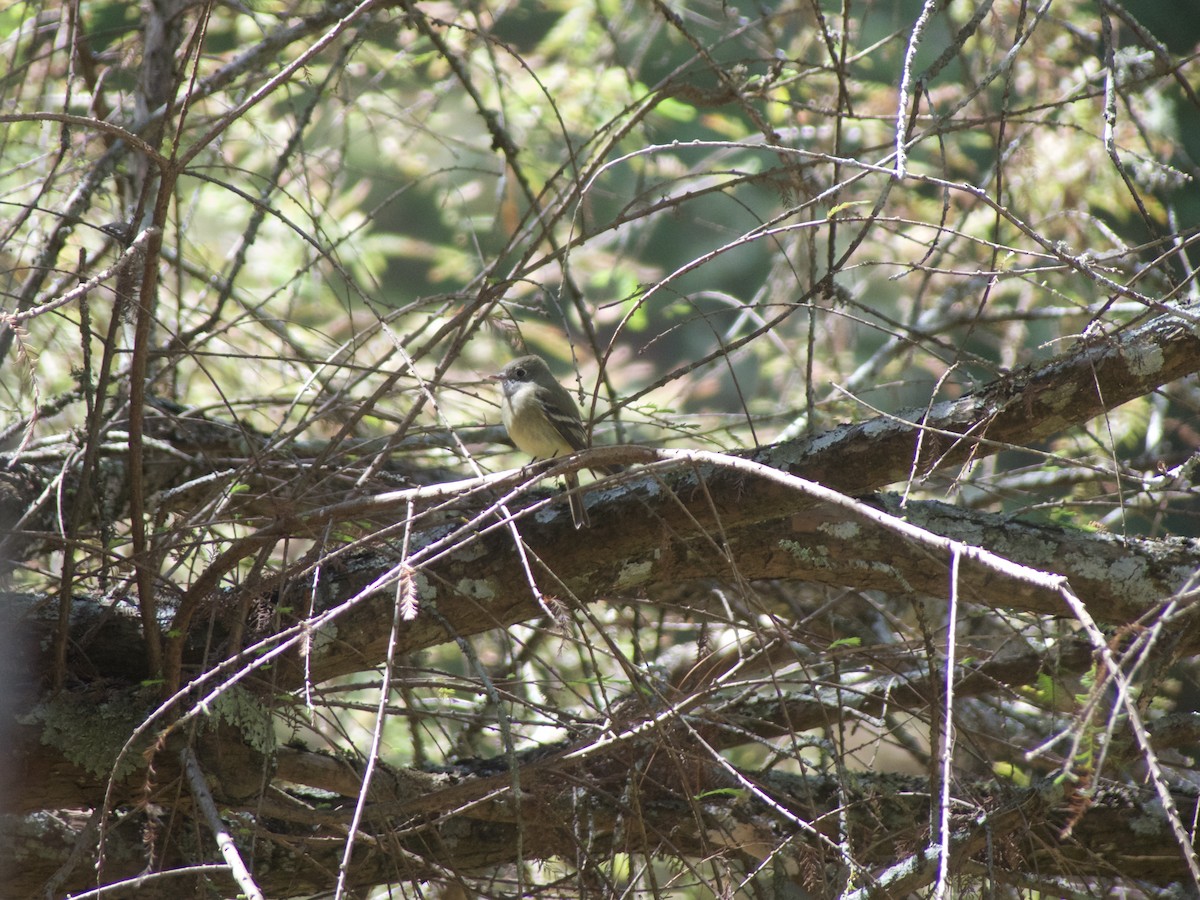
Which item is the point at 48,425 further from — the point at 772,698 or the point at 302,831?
the point at 772,698

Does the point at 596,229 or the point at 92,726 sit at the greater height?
the point at 596,229

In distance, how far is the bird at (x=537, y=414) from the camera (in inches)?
180

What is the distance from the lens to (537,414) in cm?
468

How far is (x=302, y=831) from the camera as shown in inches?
120

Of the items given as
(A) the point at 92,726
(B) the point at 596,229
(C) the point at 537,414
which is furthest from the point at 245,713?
(C) the point at 537,414

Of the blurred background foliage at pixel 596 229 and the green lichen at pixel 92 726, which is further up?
the blurred background foliage at pixel 596 229

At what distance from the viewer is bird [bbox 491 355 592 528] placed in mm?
4582

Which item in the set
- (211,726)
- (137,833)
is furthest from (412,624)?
(137,833)

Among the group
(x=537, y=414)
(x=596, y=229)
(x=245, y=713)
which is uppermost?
(x=596, y=229)

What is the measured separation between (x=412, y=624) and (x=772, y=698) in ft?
4.73

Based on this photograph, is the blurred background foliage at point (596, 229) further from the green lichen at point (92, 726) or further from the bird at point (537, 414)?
the green lichen at point (92, 726)

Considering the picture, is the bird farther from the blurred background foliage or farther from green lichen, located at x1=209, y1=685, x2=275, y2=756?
green lichen, located at x1=209, y1=685, x2=275, y2=756

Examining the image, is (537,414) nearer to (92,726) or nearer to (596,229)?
(596,229)

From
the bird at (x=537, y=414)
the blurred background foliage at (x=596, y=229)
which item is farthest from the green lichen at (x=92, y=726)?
the bird at (x=537, y=414)
